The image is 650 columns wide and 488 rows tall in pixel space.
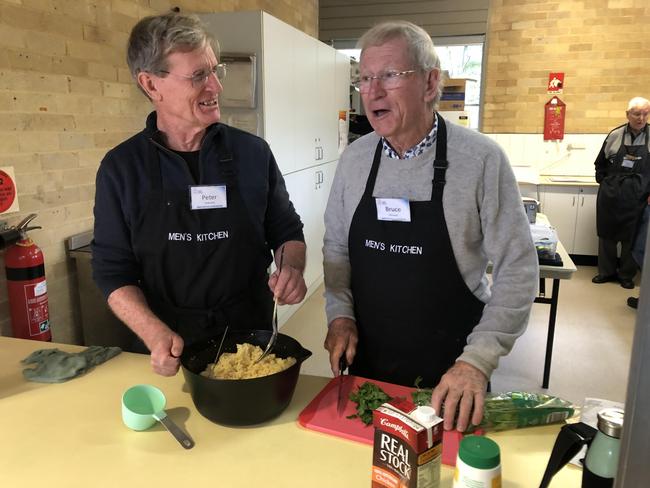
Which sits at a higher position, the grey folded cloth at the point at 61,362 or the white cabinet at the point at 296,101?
the white cabinet at the point at 296,101

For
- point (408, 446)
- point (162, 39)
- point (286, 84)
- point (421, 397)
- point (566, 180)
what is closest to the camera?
point (408, 446)

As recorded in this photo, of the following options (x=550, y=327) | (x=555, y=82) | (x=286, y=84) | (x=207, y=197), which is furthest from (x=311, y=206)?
(x=555, y=82)

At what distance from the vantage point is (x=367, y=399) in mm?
1216

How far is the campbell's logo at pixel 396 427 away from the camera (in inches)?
32.5

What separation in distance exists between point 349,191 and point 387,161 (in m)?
0.14

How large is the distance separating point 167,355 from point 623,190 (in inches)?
206

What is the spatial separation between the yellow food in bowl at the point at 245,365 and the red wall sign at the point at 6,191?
1326mm

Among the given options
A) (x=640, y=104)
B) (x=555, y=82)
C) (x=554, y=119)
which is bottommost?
(x=554, y=119)

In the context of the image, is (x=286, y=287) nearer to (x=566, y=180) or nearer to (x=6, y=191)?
(x=6, y=191)

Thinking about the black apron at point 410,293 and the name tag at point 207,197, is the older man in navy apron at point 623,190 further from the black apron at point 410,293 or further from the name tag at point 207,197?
the name tag at point 207,197

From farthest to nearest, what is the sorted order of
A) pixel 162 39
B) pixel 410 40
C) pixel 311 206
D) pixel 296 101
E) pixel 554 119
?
pixel 554 119
pixel 311 206
pixel 296 101
pixel 162 39
pixel 410 40

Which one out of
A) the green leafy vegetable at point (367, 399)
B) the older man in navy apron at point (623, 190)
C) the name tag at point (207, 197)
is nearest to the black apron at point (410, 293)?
the green leafy vegetable at point (367, 399)

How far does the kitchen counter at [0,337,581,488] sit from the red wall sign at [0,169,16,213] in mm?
1027

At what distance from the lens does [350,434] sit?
1.12 meters
